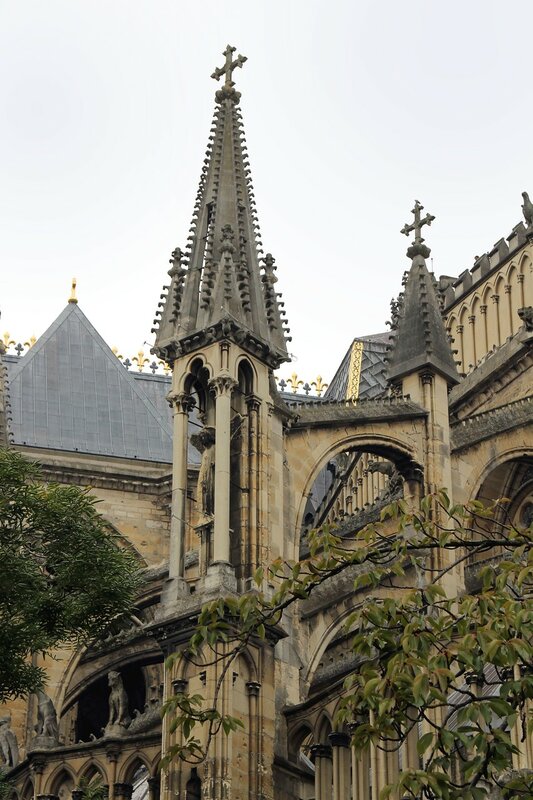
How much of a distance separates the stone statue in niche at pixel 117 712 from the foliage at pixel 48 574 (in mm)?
1214

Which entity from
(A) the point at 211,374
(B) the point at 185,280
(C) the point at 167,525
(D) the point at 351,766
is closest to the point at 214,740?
(D) the point at 351,766

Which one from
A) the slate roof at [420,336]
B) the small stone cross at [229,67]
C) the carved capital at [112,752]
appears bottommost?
the carved capital at [112,752]

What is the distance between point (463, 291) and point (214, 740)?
21.7 metres

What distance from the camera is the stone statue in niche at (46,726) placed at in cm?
2734

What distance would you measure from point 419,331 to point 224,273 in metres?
4.05

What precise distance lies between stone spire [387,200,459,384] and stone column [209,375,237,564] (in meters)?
4.36

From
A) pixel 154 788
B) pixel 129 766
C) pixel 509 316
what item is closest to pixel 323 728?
pixel 154 788

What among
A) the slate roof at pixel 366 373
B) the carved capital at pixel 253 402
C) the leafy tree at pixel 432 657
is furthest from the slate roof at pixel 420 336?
the slate roof at pixel 366 373

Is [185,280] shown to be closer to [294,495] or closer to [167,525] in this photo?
[294,495]

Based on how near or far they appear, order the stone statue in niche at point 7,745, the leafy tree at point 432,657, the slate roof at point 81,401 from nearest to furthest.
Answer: the leafy tree at point 432,657 < the stone statue in niche at point 7,745 < the slate roof at point 81,401

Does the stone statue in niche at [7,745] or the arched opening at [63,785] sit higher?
the stone statue in niche at [7,745]

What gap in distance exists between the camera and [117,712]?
26844 mm

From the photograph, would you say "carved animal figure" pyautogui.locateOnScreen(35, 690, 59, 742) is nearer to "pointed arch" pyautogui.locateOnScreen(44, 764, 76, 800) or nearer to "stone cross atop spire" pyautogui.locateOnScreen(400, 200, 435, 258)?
"pointed arch" pyautogui.locateOnScreen(44, 764, 76, 800)

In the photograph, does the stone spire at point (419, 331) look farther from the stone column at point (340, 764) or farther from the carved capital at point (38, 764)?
the carved capital at point (38, 764)
